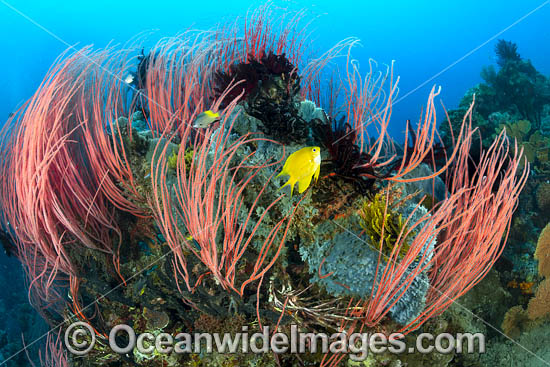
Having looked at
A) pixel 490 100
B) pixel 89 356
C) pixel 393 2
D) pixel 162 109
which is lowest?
pixel 89 356

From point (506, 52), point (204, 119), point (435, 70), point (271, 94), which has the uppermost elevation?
point (435, 70)

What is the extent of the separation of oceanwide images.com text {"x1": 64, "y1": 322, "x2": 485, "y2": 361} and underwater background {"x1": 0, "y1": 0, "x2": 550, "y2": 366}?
0.42 ft

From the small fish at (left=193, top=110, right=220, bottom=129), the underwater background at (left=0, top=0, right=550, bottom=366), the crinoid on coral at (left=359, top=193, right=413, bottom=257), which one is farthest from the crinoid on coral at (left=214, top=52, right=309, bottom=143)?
the underwater background at (left=0, top=0, right=550, bottom=366)

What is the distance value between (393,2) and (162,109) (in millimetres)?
72336

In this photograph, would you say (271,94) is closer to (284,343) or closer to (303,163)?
(303,163)

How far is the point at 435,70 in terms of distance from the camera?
196 feet

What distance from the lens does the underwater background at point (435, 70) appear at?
3.61 m

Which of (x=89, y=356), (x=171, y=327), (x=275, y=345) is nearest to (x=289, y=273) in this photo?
(x=275, y=345)

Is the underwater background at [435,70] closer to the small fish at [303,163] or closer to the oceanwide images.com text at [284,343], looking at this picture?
the oceanwide images.com text at [284,343]

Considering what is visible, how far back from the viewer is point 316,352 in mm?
2588

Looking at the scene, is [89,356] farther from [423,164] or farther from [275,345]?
[423,164]

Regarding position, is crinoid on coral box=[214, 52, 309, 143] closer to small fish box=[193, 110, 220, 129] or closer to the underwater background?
small fish box=[193, 110, 220, 129]

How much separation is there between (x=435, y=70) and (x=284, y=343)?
230 ft

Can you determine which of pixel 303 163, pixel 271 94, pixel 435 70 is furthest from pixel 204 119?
pixel 435 70
